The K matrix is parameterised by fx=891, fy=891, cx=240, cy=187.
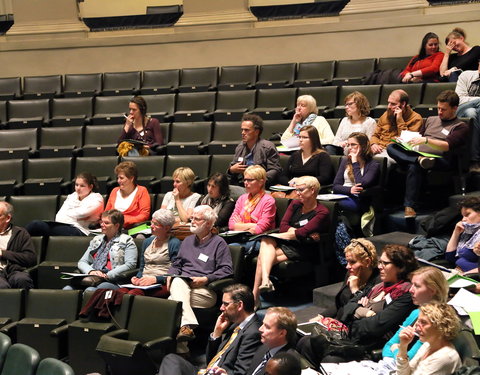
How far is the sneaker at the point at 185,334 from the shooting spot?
521cm

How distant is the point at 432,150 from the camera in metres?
6.34

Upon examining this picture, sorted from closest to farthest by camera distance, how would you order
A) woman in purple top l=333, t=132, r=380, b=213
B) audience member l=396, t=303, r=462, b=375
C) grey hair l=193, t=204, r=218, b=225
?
audience member l=396, t=303, r=462, b=375
grey hair l=193, t=204, r=218, b=225
woman in purple top l=333, t=132, r=380, b=213

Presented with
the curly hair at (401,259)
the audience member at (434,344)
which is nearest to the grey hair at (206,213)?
the curly hair at (401,259)

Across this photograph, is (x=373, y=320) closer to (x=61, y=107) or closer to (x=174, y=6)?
(x=61, y=107)

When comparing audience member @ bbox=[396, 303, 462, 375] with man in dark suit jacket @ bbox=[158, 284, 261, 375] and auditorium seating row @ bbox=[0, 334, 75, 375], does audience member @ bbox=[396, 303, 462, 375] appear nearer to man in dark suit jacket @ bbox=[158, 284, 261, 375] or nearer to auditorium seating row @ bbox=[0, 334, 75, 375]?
man in dark suit jacket @ bbox=[158, 284, 261, 375]

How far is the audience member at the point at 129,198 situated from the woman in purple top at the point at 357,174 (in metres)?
1.47

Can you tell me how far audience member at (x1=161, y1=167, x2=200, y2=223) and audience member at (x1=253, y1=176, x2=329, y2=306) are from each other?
853mm

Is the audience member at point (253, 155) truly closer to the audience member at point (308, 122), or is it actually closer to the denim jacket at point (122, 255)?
the audience member at point (308, 122)

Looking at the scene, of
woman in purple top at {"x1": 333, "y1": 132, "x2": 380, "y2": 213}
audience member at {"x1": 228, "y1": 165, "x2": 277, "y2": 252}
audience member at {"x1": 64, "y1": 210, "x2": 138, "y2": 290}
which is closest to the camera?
audience member at {"x1": 64, "y1": 210, "x2": 138, "y2": 290}

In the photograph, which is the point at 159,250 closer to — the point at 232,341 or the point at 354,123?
the point at 232,341

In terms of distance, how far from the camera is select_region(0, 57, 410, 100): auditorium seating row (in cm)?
917

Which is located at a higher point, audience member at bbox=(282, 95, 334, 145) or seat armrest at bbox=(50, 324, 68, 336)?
audience member at bbox=(282, 95, 334, 145)

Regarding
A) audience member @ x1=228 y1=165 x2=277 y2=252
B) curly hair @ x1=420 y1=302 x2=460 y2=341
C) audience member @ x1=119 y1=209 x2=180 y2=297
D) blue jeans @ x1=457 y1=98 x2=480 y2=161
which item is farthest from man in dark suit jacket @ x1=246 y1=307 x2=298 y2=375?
blue jeans @ x1=457 y1=98 x2=480 y2=161

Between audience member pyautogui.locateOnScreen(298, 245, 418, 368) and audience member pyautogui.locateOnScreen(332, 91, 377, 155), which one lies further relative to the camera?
audience member pyautogui.locateOnScreen(332, 91, 377, 155)
